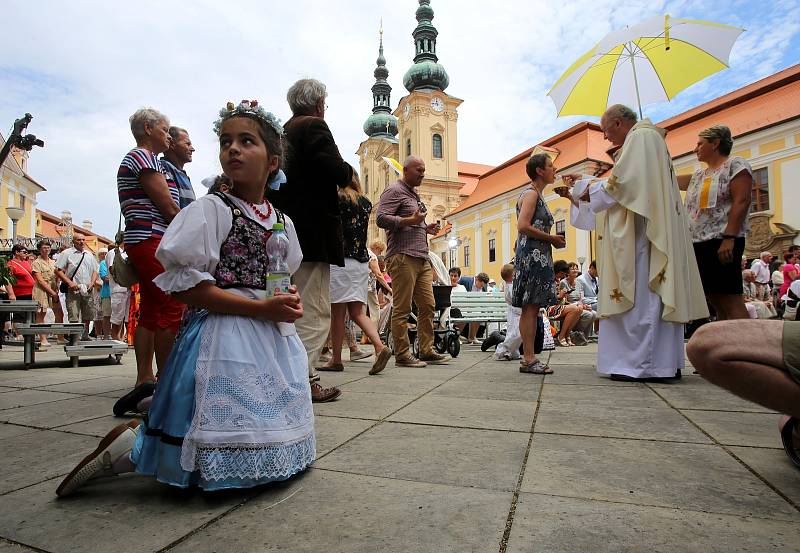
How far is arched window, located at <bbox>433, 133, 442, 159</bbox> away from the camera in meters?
47.7

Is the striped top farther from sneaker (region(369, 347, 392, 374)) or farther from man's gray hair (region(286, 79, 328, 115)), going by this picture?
sneaker (region(369, 347, 392, 374))

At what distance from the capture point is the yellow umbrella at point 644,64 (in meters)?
4.87

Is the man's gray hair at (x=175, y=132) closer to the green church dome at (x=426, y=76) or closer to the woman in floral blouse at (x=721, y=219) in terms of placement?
the woman in floral blouse at (x=721, y=219)

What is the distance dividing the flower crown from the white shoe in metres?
1.11

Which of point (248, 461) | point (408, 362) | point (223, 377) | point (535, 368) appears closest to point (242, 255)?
point (223, 377)

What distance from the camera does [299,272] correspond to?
3.19 m

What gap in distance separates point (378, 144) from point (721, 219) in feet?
177

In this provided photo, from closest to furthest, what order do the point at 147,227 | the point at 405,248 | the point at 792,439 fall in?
the point at 792,439, the point at 147,227, the point at 405,248

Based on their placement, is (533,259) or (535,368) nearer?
(535,368)

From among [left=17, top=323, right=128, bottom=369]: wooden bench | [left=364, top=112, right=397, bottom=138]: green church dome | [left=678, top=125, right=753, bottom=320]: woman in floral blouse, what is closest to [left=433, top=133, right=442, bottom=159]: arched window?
[left=364, top=112, right=397, bottom=138]: green church dome

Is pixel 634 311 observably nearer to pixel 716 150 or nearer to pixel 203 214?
pixel 716 150

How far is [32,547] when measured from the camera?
117 centimetres

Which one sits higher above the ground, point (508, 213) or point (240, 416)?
point (508, 213)

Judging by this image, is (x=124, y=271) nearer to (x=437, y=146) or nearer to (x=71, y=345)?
(x=71, y=345)
